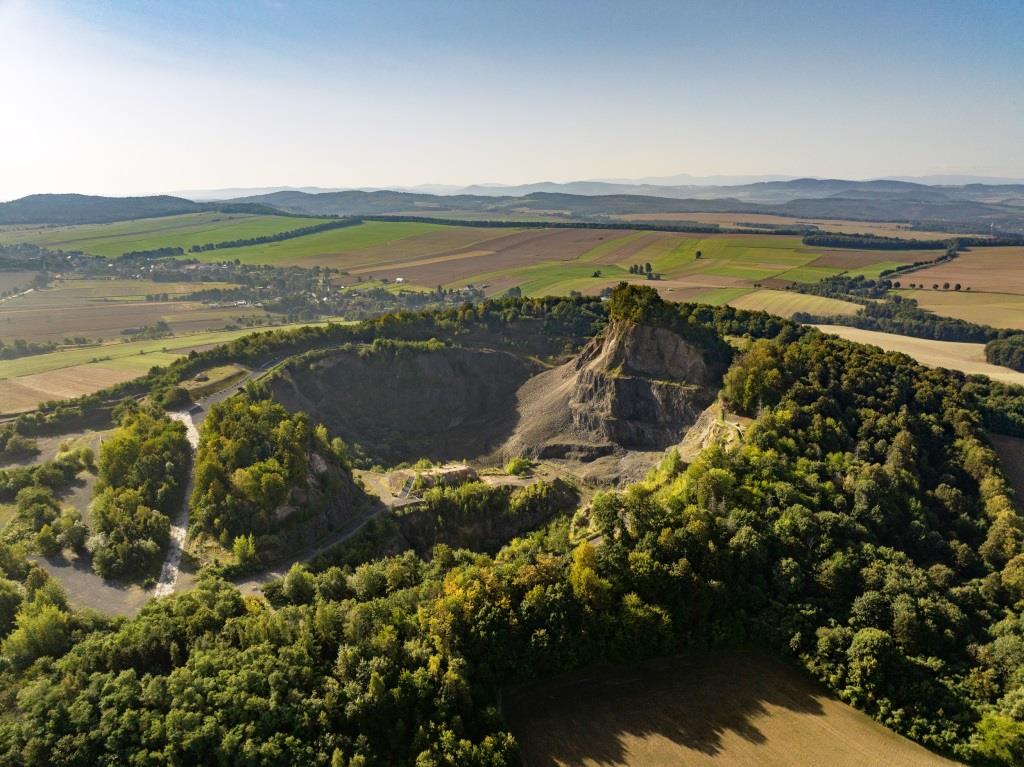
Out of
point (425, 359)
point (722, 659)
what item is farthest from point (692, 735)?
point (425, 359)

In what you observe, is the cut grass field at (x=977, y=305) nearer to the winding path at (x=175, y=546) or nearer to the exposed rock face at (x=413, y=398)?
the exposed rock face at (x=413, y=398)

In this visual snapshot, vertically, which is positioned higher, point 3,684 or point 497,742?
point 3,684

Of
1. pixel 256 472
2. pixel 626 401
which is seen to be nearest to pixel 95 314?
pixel 256 472

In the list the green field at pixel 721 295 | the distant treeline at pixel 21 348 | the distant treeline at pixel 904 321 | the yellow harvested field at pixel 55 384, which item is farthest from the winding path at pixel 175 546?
the distant treeline at pixel 904 321

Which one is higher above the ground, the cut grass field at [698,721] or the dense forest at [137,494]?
the dense forest at [137,494]

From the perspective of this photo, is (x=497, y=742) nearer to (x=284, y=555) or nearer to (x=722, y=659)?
(x=722, y=659)

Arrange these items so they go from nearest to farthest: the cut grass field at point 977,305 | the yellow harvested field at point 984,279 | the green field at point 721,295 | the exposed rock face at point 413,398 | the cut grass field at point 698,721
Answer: the cut grass field at point 698,721 < the exposed rock face at point 413,398 < the cut grass field at point 977,305 < the green field at point 721,295 < the yellow harvested field at point 984,279

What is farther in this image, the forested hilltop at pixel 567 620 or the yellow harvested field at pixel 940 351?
the yellow harvested field at pixel 940 351
